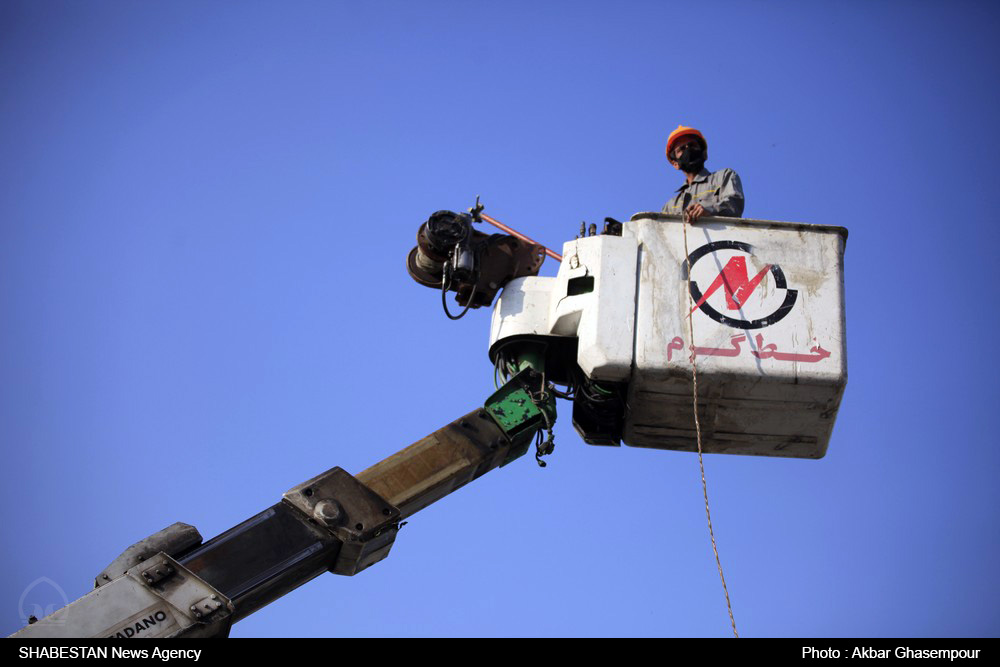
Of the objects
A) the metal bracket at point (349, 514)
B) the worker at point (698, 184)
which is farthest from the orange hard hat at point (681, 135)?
the metal bracket at point (349, 514)

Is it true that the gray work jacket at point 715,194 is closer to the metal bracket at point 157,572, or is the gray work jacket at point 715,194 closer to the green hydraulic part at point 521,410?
the green hydraulic part at point 521,410

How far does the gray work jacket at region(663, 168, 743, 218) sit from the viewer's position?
7188mm

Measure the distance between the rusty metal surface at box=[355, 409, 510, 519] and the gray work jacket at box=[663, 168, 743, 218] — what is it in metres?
1.89

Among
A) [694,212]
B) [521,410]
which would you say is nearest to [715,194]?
[694,212]

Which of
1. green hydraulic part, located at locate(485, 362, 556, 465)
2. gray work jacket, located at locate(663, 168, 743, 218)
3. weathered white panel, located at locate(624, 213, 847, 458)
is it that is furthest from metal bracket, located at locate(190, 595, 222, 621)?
gray work jacket, located at locate(663, 168, 743, 218)

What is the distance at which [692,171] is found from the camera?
7875 millimetres

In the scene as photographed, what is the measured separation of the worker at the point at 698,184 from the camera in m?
7.17

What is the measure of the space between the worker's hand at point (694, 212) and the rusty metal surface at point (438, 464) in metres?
1.68

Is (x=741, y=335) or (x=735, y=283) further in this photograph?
(x=735, y=283)

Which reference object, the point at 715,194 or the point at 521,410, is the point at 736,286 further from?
the point at 521,410

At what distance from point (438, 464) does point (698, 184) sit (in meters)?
2.84

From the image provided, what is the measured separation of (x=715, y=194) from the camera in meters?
7.35
